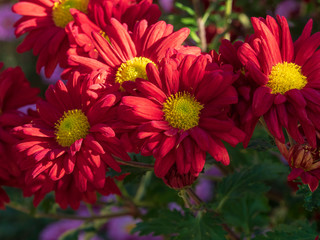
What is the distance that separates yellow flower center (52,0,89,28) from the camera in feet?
3.22

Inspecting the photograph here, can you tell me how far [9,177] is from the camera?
0.98m

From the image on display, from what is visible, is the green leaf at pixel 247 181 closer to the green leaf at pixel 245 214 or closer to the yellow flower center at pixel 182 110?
the green leaf at pixel 245 214

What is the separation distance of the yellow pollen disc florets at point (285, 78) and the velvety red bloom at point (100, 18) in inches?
11.1

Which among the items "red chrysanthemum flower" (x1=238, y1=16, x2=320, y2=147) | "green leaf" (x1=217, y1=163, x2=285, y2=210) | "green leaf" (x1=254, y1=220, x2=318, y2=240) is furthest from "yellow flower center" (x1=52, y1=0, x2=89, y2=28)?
"green leaf" (x1=254, y1=220, x2=318, y2=240)

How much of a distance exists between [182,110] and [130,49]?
A: 19 cm

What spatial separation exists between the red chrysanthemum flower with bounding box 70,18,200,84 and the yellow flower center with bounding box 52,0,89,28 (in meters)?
0.19

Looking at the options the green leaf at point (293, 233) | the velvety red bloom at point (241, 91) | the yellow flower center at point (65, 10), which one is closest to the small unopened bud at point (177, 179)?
the velvety red bloom at point (241, 91)

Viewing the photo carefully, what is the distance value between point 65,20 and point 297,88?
0.53 meters

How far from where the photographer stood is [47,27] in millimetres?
1011

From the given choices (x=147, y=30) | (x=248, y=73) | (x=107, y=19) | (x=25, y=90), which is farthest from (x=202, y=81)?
(x=25, y=90)

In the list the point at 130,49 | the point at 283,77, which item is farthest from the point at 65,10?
the point at 283,77

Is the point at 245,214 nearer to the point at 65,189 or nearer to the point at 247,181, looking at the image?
the point at 247,181

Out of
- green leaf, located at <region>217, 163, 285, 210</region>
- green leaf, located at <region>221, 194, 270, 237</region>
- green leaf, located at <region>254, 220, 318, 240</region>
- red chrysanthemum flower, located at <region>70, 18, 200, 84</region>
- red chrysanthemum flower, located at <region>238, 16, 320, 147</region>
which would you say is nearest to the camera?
red chrysanthemum flower, located at <region>238, 16, 320, 147</region>

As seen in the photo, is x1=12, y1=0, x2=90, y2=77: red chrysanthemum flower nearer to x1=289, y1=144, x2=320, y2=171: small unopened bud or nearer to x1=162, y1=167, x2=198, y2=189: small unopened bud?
x1=162, y1=167, x2=198, y2=189: small unopened bud
